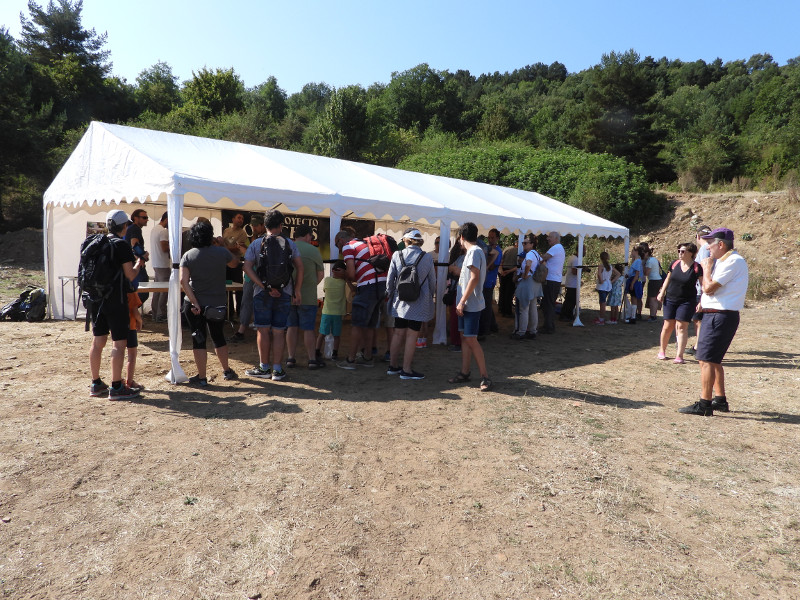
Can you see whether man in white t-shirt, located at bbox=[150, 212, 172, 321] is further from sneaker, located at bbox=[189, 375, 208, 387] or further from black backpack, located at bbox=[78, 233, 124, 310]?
black backpack, located at bbox=[78, 233, 124, 310]

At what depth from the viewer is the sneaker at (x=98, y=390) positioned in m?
4.87

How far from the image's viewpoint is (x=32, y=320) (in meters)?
8.84

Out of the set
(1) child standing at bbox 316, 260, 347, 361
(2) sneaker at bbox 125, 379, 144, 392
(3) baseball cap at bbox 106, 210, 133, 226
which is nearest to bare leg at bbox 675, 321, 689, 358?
(1) child standing at bbox 316, 260, 347, 361

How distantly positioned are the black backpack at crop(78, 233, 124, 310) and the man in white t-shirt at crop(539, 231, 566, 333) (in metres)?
6.69

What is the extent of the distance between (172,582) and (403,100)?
48426 millimetres

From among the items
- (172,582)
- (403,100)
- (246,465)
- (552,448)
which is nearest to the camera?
(172,582)

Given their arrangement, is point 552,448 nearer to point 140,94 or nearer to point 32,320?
point 32,320

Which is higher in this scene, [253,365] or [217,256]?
[217,256]

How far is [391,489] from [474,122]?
4721 centimetres

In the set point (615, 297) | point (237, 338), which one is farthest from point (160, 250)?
point (615, 297)

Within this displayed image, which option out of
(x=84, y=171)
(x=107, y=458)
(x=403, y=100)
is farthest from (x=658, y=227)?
(x=403, y=100)

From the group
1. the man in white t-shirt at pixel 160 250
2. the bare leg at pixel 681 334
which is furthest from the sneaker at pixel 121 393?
the bare leg at pixel 681 334

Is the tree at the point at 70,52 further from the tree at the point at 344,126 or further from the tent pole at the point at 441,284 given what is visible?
the tent pole at the point at 441,284

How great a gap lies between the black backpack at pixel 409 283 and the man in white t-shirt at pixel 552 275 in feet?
13.9
